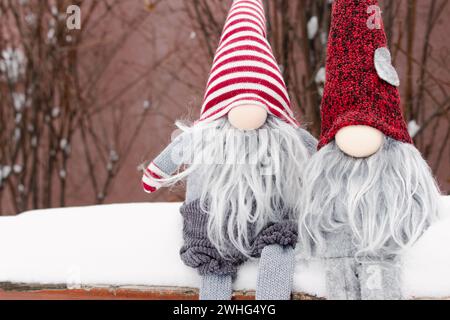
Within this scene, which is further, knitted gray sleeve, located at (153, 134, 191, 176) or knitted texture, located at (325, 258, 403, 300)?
knitted gray sleeve, located at (153, 134, 191, 176)

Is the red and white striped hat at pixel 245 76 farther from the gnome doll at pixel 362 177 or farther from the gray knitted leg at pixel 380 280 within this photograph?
the gray knitted leg at pixel 380 280

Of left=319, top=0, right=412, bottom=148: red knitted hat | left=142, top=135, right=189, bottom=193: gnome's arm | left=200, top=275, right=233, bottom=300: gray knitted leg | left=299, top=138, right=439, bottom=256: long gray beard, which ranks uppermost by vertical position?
left=319, top=0, right=412, bottom=148: red knitted hat

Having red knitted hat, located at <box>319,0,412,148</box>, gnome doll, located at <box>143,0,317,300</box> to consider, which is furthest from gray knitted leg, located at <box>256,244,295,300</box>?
red knitted hat, located at <box>319,0,412,148</box>

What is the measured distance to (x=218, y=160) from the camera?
66cm

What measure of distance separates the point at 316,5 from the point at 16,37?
35.8 inches

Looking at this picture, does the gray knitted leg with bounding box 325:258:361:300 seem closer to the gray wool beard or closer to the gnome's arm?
the gray wool beard

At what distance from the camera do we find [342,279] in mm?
598

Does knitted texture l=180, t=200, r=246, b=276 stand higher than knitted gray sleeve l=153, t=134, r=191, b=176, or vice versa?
knitted gray sleeve l=153, t=134, r=191, b=176

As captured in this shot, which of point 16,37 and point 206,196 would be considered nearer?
point 206,196

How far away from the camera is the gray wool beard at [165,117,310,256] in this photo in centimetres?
65

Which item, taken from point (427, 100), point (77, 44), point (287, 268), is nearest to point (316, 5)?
point (427, 100)

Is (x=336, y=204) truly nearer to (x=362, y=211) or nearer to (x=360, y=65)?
(x=362, y=211)

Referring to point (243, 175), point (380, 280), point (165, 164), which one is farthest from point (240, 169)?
point (380, 280)
